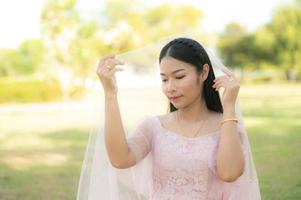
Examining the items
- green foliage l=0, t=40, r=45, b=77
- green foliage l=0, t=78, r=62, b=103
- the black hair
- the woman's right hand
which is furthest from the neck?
green foliage l=0, t=40, r=45, b=77

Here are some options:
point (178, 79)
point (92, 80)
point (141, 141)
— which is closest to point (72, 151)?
point (92, 80)

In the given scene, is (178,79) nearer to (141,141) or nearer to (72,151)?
(141,141)

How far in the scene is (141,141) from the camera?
172 cm

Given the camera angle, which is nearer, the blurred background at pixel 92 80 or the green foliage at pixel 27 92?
the blurred background at pixel 92 80

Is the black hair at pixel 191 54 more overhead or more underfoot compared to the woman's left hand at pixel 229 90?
more overhead

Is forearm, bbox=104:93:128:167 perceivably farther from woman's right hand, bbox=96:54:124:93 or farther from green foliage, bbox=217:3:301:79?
green foliage, bbox=217:3:301:79

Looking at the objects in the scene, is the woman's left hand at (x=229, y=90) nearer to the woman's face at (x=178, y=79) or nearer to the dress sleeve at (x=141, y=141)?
the woman's face at (x=178, y=79)

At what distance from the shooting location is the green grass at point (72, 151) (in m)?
4.34

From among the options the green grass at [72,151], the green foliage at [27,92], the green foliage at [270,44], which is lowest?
the green grass at [72,151]

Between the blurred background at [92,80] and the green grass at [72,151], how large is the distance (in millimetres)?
10

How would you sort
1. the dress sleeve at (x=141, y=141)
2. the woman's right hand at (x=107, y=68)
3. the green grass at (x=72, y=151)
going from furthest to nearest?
1. the green grass at (x=72, y=151)
2. the dress sleeve at (x=141, y=141)
3. the woman's right hand at (x=107, y=68)

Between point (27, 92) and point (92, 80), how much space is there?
13319 mm

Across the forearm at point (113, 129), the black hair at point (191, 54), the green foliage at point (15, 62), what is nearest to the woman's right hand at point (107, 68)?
the forearm at point (113, 129)

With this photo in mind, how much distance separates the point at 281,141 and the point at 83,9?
16331mm
